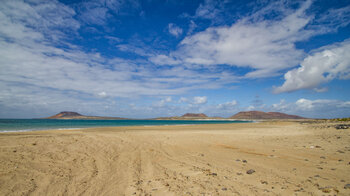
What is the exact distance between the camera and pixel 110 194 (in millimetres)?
4191

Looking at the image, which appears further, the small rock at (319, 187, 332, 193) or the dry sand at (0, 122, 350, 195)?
the dry sand at (0, 122, 350, 195)

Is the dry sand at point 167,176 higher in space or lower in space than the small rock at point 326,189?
lower

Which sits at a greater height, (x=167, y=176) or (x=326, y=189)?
(x=326, y=189)

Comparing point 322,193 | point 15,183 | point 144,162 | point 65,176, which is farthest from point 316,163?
point 15,183

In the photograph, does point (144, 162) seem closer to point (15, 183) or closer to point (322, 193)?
point (15, 183)

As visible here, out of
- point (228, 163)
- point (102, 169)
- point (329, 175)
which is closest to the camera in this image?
point (329, 175)

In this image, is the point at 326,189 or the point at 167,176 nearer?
the point at 326,189

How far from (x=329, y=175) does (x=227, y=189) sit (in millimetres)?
3465

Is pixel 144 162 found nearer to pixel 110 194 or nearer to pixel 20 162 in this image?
pixel 110 194

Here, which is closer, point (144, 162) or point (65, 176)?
point (65, 176)

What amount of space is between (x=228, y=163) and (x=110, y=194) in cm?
457

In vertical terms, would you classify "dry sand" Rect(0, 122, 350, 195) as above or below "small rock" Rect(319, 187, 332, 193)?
below

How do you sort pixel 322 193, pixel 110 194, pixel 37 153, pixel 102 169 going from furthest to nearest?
pixel 37 153
pixel 102 169
pixel 110 194
pixel 322 193

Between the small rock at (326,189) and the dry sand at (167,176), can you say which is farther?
the dry sand at (167,176)
